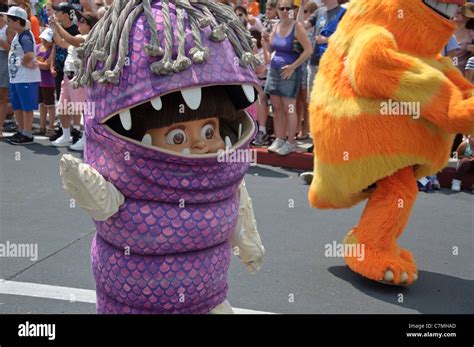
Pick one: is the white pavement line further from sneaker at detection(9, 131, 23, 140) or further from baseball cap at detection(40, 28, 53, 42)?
baseball cap at detection(40, 28, 53, 42)

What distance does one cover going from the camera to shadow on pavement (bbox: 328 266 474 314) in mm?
3872

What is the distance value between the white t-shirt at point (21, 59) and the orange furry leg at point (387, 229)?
5629 millimetres

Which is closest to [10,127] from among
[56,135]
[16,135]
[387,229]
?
[16,135]

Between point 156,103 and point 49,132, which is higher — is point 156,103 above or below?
above

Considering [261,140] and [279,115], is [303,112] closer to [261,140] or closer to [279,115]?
[261,140]

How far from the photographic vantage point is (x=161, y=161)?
224cm

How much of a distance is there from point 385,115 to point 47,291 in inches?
96.0

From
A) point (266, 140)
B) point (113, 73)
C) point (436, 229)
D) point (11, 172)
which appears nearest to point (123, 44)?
point (113, 73)

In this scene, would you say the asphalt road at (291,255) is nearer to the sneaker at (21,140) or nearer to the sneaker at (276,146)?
the sneaker at (276,146)

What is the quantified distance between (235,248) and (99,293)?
642 millimetres

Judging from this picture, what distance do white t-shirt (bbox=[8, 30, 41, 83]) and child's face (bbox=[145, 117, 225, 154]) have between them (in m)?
6.26

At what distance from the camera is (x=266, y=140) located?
27.7 ft

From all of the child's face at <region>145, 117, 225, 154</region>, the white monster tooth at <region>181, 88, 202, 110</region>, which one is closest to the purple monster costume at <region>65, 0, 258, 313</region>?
the white monster tooth at <region>181, 88, 202, 110</region>
